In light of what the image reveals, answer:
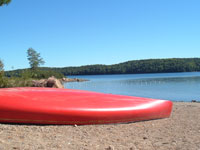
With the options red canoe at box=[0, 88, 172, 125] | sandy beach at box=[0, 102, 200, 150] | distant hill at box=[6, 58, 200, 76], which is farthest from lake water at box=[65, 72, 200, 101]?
distant hill at box=[6, 58, 200, 76]

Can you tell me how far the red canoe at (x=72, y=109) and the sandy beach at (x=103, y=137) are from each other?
0.12 m

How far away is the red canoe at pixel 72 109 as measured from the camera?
3.72 metres

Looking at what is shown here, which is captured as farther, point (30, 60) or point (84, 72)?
point (84, 72)

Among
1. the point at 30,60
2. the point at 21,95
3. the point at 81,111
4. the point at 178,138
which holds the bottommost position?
the point at 178,138

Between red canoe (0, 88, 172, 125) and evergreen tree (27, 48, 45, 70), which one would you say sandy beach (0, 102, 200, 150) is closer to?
red canoe (0, 88, 172, 125)

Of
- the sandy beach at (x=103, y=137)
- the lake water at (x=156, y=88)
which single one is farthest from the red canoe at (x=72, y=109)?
the lake water at (x=156, y=88)

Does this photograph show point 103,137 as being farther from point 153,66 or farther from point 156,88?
point 153,66

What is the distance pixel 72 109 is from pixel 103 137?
82cm

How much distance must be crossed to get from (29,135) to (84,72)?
85387 mm

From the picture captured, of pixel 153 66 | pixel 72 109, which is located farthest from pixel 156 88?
pixel 153 66

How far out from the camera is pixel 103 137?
327cm

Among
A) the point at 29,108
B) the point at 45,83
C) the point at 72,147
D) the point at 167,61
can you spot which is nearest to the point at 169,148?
the point at 72,147

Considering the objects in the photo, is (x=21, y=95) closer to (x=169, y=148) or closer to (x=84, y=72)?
(x=169, y=148)

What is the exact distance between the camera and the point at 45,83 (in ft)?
38.3
